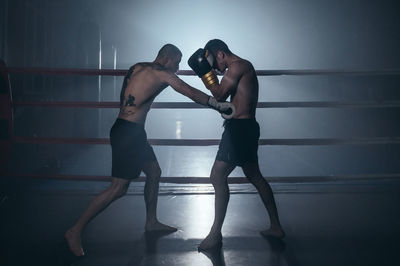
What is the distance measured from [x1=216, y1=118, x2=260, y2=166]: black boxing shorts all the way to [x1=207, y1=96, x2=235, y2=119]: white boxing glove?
183 millimetres

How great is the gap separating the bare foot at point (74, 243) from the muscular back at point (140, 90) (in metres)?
0.72

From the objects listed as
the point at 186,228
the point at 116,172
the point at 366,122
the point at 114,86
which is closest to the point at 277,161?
the point at 366,122

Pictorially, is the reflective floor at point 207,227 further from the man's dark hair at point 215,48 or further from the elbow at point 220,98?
the man's dark hair at point 215,48

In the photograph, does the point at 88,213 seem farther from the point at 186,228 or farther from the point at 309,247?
the point at 309,247

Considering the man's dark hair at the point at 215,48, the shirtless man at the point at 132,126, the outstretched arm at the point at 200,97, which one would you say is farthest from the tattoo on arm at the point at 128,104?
the man's dark hair at the point at 215,48

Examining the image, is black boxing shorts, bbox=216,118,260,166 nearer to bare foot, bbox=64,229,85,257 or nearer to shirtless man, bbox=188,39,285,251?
shirtless man, bbox=188,39,285,251

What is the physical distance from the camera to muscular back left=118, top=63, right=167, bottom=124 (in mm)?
2141

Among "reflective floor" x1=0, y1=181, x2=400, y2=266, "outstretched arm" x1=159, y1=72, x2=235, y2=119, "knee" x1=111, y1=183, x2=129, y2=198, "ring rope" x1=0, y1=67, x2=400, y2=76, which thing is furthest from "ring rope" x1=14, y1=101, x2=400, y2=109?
"knee" x1=111, y1=183, x2=129, y2=198

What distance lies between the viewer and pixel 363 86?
20.5ft

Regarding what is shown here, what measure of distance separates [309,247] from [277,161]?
363 cm

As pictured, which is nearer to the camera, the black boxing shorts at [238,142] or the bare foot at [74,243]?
the bare foot at [74,243]

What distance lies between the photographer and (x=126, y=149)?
7.00 ft

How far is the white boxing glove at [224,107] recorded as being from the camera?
204 centimetres

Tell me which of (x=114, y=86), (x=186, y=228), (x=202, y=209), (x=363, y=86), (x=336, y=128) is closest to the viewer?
(x=186, y=228)
